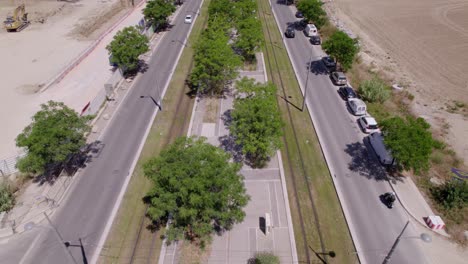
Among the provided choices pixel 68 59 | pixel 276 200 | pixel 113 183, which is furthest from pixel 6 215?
pixel 68 59

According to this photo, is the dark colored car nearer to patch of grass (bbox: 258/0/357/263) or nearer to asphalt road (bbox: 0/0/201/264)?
patch of grass (bbox: 258/0/357/263)

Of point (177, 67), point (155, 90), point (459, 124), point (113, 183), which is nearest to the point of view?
point (113, 183)

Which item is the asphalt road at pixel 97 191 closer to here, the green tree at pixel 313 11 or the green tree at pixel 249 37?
the green tree at pixel 249 37

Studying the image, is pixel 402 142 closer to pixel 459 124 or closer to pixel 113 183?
pixel 459 124

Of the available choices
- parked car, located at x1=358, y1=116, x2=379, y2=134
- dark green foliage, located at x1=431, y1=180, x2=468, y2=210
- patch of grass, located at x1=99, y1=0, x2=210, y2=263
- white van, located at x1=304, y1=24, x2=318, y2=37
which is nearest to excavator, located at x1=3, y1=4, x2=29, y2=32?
patch of grass, located at x1=99, y1=0, x2=210, y2=263

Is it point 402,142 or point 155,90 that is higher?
point 402,142

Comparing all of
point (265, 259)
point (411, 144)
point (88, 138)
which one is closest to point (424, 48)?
point (411, 144)

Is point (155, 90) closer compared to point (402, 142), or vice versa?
point (402, 142)
